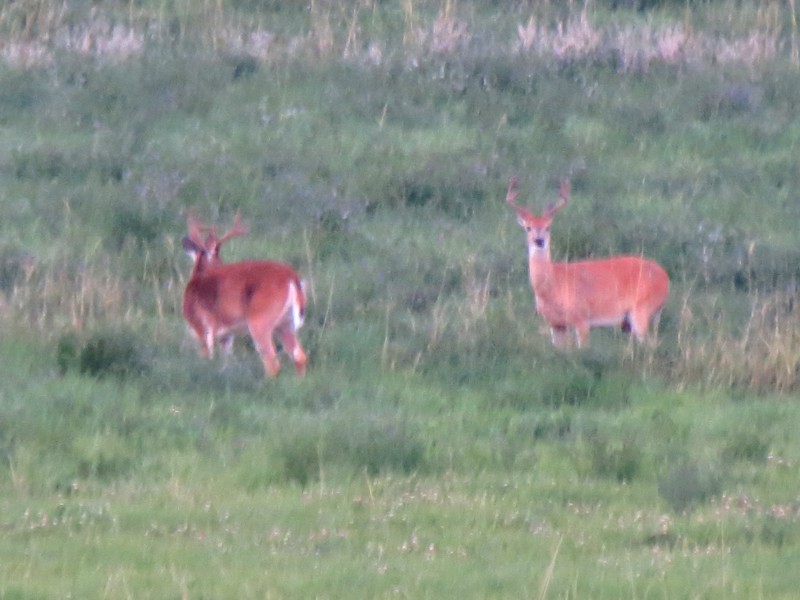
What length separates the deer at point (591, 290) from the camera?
11023mm

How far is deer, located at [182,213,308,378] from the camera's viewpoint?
9.94 metres

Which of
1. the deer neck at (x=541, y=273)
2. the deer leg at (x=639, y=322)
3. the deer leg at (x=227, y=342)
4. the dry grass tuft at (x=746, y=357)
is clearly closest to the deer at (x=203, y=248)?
the deer leg at (x=227, y=342)

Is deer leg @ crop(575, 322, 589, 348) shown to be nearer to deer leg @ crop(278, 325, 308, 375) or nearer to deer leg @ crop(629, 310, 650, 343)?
deer leg @ crop(629, 310, 650, 343)

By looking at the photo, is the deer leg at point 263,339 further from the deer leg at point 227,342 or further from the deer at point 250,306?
the deer leg at point 227,342

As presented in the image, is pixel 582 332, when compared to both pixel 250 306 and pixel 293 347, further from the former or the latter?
pixel 250 306

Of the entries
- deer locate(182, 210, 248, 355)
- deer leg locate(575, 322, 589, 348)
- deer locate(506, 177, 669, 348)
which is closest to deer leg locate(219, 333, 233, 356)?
deer locate(182, 210, 248, 355)

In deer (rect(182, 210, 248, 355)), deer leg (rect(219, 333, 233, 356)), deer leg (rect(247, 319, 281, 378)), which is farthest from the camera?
deer (rect(182, 210, 248, 355))

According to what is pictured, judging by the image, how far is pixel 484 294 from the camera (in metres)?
10.9

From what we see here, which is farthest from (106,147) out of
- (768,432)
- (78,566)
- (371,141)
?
(78,566)

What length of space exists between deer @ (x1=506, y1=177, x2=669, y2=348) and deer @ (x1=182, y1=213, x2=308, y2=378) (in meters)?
1.98

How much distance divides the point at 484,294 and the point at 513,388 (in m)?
1.76

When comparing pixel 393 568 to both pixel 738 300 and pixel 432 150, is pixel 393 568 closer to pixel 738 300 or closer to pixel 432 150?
pixel 738 300

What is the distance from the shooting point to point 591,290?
36.5 ft

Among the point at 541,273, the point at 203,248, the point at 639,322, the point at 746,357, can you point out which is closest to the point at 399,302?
the point at 541,273
